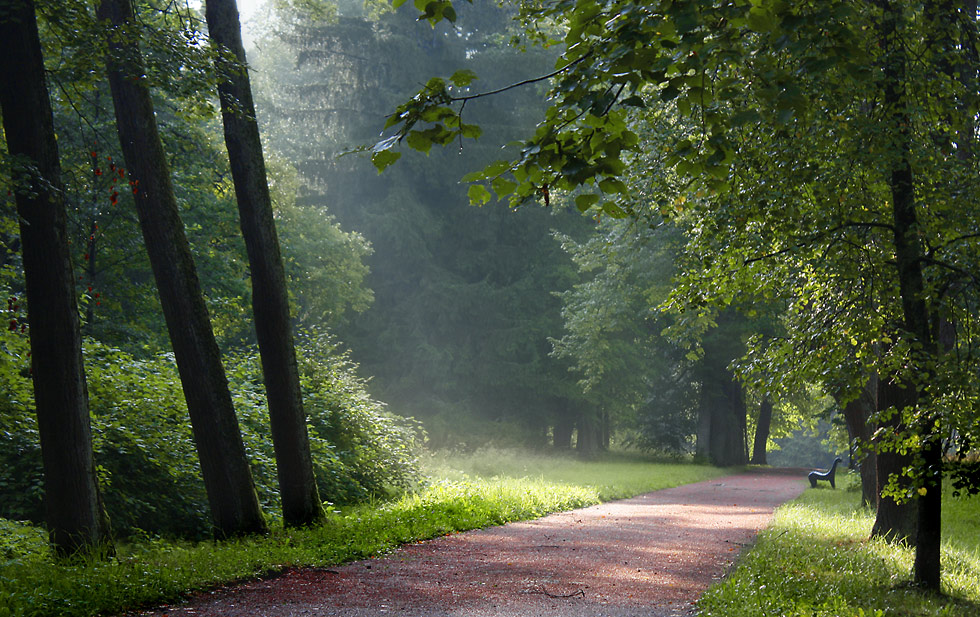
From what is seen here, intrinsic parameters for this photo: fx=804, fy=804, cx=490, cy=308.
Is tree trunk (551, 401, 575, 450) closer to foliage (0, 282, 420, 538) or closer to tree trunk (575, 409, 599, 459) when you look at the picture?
tree trunk (575, 409, 599, 459)

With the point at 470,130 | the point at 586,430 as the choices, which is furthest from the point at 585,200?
the point at 586,430

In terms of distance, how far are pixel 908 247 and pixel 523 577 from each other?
456 cm

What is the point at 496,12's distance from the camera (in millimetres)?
37750

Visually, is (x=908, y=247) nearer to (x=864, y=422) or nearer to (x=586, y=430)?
(x=864, y=422)

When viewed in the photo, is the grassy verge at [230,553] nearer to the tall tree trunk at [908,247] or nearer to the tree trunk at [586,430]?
the tall tree trunk at [908,247]

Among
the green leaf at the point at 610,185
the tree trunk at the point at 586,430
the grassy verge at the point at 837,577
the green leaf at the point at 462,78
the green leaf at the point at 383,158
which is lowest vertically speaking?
the tree trunk at the point at 586,430

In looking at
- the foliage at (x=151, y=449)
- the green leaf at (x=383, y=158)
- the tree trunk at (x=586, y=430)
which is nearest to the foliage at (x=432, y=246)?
the tree trunk at (x=586, y=430)

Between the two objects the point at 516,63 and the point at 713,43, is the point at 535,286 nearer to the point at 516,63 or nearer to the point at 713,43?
the point at 516,63

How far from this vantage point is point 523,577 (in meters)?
7.54

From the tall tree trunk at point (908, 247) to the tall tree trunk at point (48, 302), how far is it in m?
7.32

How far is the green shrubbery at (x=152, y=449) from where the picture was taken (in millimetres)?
9625

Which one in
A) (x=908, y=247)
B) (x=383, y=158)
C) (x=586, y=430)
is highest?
(x=908, y=247)

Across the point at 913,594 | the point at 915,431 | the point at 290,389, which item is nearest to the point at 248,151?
the point at 290,389

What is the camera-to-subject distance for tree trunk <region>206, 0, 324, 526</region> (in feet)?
31.4
